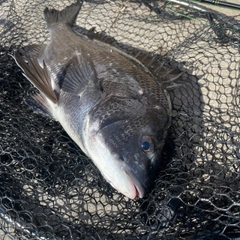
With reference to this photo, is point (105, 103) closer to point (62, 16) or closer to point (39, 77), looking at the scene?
point (39, 77)

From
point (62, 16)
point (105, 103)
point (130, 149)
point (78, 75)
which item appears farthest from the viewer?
point (62, 16)

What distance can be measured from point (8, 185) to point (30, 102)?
2.49ft

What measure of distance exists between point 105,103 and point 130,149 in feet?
1.52

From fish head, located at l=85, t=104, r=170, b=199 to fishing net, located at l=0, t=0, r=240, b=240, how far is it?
0.22 metres

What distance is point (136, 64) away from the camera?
2842 millimetres

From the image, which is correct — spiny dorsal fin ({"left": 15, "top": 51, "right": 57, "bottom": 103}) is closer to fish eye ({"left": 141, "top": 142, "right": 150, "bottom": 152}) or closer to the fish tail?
the fish tail

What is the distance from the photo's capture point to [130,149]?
2227 mm

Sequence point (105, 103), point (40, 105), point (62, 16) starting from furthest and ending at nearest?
point (62, 16), point (40, 105), point (105, 103)

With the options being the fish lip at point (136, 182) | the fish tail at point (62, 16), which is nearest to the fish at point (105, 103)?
the fish lip at point (136, 182)

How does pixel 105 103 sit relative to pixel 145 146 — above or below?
above

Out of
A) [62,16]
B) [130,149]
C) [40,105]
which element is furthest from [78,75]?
[62,16]

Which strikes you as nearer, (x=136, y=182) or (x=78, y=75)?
(x=136, y=182)

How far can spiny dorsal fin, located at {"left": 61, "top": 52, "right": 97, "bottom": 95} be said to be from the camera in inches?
105

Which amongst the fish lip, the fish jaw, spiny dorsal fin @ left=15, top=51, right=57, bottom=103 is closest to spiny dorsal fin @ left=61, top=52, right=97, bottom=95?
spiny dorsal fin @ left=15, top=51, right=57, bottom=103
